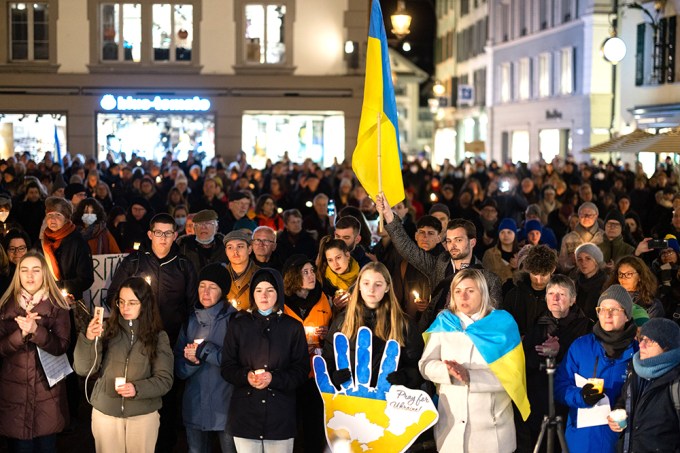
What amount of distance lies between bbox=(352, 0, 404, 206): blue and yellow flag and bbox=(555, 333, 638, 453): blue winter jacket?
3.02 m

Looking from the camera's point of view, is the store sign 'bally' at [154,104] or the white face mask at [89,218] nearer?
the white face mask at [89,218]

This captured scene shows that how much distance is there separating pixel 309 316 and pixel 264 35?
80.9 feet

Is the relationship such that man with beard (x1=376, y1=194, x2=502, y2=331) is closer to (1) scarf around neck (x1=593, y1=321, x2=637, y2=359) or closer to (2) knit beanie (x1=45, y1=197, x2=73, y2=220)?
(1) scarf around neck (x1=593, y1=321, x2=637, y2=359)

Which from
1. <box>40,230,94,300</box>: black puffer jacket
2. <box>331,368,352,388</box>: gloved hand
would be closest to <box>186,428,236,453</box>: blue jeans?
<box>331,368,352,388</box>: gloved hand

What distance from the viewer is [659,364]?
22.6 ft

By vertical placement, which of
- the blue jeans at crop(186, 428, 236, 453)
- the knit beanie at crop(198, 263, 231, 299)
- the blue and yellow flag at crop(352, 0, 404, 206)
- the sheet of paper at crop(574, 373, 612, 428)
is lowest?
the blue jeans at crop(186, 428, 236, 453)

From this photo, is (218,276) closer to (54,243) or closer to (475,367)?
(475,367)

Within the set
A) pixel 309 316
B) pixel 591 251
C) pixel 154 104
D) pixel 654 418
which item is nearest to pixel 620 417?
pixel 654 418

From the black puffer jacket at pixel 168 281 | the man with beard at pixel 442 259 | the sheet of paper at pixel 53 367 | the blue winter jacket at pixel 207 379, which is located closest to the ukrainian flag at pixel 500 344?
the man with beard at pixel 442 259

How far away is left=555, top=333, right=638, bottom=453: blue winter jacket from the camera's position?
24.8ft

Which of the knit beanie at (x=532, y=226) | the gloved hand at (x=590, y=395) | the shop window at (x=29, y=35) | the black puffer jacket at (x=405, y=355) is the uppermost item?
the shop window at (x=29, y=35)

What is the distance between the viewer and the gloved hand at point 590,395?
7352mm

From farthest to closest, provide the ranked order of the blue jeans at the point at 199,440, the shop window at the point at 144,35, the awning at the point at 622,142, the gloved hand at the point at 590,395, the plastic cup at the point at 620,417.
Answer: the shop window at the point at 144,35
the awning at the point at 622,142
the blue jeans at the point at 199,440
the gloved hand at the point at 590,395
the plastic cup at the point at 620,417

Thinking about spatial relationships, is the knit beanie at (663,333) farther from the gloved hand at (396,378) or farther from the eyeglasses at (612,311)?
the gloved hand at (396,378)
